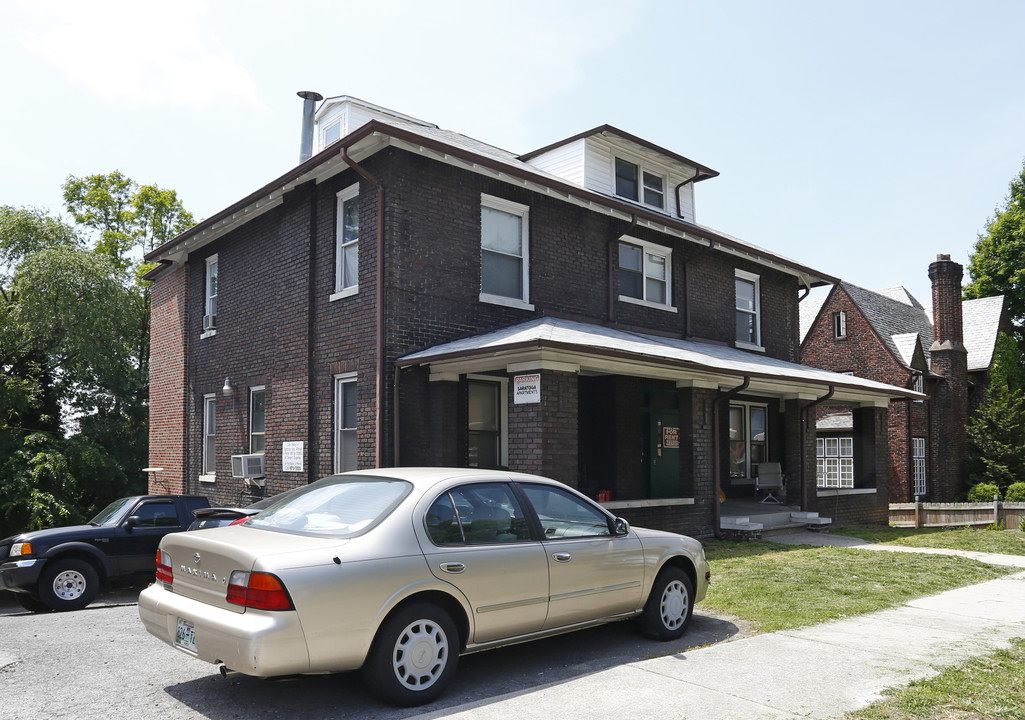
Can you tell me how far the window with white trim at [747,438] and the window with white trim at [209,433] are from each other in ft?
36.7

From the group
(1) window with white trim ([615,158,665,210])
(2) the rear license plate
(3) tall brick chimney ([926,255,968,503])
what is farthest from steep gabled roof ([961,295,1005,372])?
(2) the rear license plate

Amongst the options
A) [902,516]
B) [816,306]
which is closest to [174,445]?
[902,516]

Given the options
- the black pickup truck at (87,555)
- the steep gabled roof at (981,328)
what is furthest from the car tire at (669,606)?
the steep gabled roof at (981,328)

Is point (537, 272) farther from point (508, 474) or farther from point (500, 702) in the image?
point (500, 702)

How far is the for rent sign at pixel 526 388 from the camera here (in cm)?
1038

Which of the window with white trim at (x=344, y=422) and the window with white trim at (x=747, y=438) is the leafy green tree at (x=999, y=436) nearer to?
the window with white trim at (x=747, y=438)

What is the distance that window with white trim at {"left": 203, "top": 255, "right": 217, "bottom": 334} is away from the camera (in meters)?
16.8

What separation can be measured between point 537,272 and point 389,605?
920 centimetres

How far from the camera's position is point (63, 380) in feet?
86.0

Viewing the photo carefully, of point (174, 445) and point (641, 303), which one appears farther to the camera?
point (174, 445)

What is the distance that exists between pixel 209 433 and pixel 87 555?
7.16m

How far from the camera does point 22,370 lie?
25.0 m

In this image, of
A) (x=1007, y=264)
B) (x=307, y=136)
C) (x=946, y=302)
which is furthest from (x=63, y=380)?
(x=1007, y=264)

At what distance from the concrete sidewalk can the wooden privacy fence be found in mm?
12501
